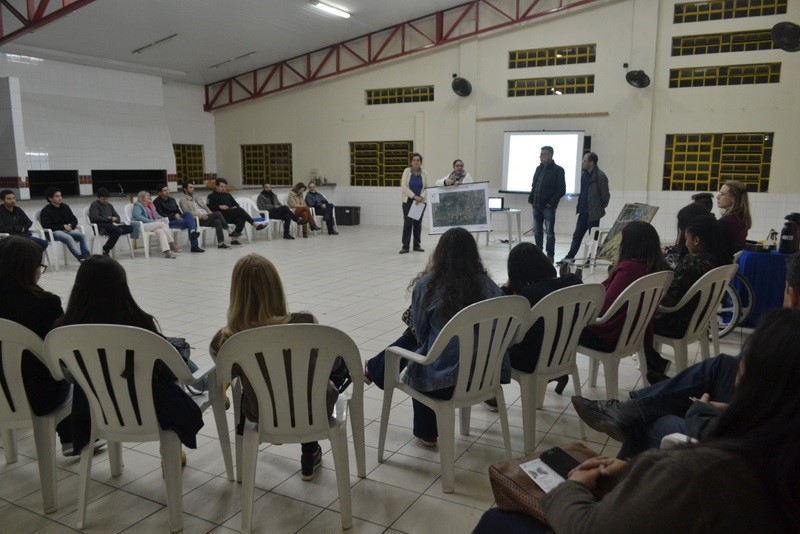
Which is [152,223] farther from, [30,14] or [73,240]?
[30,14]

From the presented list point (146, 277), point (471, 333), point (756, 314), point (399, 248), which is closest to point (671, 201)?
point (399, 248)

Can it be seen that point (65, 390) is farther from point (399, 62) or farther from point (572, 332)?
point (399, 62)

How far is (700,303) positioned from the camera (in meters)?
3.22

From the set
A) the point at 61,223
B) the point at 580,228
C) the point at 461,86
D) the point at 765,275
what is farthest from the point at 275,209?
the point at 765,275

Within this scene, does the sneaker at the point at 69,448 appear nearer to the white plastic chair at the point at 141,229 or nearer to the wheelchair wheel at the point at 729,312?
the wheelchair wheel at the point at 729,312

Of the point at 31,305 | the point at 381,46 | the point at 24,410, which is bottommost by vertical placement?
the point at 24,410

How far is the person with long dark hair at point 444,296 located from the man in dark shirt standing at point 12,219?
20.2 feet

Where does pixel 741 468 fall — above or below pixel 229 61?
below

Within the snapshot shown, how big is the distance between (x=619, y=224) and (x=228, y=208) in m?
6.43

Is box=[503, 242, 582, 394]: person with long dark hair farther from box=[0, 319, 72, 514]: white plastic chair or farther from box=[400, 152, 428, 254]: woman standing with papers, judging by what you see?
box=[400, 152, 428, 254]: woman standing with papers

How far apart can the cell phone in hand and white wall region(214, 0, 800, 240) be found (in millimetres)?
9419

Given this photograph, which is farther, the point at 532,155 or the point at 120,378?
the point at 532,155

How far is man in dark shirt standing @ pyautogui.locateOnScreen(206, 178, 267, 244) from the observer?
386 inches

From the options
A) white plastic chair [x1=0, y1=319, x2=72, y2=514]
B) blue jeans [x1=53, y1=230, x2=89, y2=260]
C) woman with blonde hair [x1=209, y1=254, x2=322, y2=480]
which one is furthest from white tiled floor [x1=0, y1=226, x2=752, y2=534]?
blue jeans [x1=53, y1=230, x2=89, y2=260]
